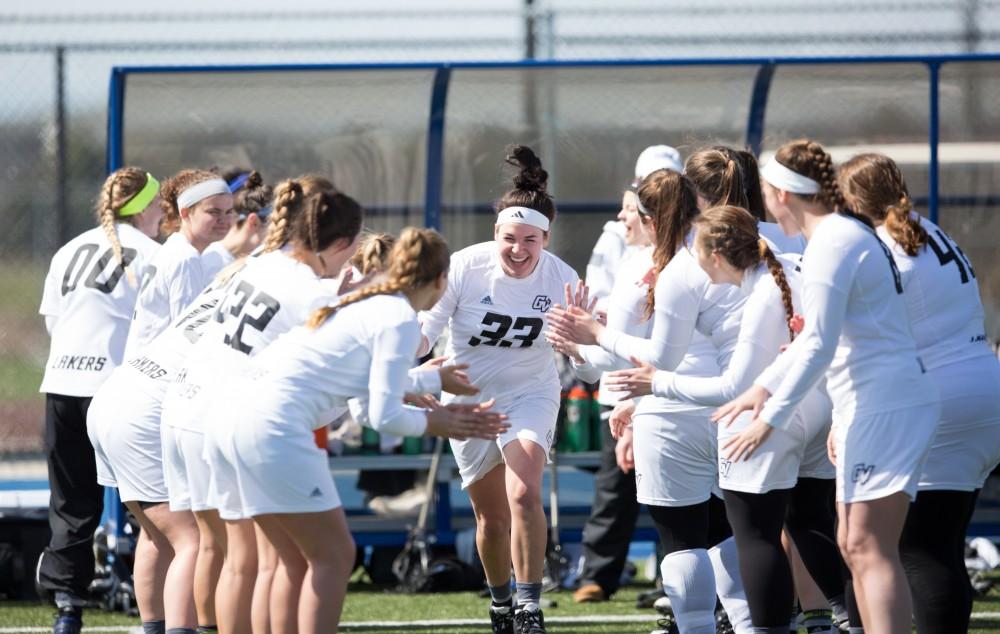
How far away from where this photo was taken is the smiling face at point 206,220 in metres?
6.37

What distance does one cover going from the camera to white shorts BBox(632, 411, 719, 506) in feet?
17.4

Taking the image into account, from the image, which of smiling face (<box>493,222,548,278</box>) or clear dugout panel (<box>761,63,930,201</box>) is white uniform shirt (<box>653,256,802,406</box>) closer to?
smiling face (<box>493,222,548,278</box>)

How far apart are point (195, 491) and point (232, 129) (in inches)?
171

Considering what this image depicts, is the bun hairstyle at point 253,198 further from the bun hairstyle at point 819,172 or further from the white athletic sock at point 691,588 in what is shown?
the bun hairstyle at point 819,172

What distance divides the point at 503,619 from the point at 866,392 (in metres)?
2.37

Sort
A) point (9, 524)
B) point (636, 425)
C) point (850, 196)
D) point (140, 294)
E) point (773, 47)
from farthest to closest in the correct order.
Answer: point (773, 47) < point (9, 524) < point (140, 294) < point (636, 425) < point (850, 196)

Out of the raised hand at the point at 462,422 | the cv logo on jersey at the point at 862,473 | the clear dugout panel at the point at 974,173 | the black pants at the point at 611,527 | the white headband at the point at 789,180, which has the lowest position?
the black pants at the point at 611,527

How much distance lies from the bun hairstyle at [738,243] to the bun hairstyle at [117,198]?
8.97 ft

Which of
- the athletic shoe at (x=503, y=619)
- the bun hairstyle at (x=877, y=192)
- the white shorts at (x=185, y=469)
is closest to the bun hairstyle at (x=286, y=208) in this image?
the white shorts at (x=185, y=469)

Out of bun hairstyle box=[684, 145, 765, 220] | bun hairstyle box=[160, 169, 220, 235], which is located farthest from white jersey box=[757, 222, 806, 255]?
bun hairstyle box=[160, 169, 220, 235]

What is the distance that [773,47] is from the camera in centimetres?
1167

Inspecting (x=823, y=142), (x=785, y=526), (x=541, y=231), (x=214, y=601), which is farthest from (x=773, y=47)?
(x=214, y=601)

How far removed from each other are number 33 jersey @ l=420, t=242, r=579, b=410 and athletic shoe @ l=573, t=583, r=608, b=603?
6.53ft

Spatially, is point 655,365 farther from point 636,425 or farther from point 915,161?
point 915,161
